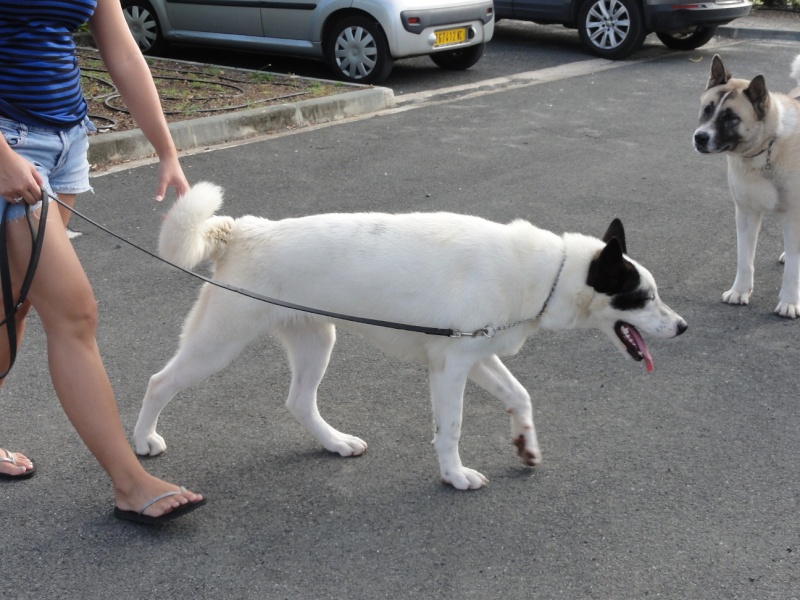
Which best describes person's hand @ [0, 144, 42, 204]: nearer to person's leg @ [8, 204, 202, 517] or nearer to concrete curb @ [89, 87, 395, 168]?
person's leg @ [8, 204, 202, 517]

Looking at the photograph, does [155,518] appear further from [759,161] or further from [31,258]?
[759,161]

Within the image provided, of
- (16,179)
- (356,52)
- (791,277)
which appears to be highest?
(16,179)

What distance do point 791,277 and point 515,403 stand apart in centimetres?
238

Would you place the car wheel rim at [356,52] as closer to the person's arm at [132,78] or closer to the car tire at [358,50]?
the car tire at [358,50]

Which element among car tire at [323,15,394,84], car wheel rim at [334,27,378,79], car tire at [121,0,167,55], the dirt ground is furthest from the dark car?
car tire at [121,0,167,55]

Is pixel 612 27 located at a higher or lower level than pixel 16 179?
lower

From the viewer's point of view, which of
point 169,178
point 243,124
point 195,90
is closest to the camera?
point 169,178

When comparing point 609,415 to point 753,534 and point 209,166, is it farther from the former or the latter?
point 209,166

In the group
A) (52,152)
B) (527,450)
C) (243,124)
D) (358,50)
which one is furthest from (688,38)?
(52,152)

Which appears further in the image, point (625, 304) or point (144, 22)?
point (144, 22)

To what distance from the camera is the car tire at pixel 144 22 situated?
11773mm

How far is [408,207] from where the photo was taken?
659cm

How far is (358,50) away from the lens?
34.5 feet

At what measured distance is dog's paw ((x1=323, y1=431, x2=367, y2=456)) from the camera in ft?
11.8
